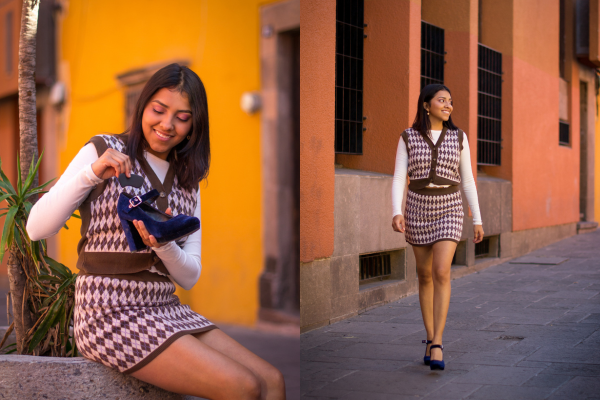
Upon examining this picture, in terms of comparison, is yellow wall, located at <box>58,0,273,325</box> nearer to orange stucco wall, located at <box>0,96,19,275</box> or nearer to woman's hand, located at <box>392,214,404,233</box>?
orange stucco wall, located at <box>0,96,19,275</box>

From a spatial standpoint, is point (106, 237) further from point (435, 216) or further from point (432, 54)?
point (432, 54)

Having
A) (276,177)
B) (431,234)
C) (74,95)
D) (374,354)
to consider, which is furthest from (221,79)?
(374,354)

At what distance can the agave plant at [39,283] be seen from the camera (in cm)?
312

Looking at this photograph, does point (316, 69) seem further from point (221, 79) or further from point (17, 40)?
point (17, 40)

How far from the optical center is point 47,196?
216 cm

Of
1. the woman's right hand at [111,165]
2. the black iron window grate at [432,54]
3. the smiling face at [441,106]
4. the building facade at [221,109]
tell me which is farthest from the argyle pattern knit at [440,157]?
the black iron window grate at [432,54]

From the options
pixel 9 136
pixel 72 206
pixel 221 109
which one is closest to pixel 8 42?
pixel 9 136

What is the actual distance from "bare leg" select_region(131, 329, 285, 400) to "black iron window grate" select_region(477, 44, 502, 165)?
15.2 feet

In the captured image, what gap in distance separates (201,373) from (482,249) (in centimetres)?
487

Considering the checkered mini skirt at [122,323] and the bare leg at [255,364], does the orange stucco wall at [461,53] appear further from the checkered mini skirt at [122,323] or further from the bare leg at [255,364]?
the checkered mini skirt at [122,323]

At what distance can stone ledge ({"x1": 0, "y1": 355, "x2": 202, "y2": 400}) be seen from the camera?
7.66ft

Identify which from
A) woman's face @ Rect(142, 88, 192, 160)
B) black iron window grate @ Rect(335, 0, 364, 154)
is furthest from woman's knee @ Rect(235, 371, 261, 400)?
black iron window grate @ Rect(335, 0, 364, 154)

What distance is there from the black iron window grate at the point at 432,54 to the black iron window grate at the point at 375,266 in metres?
1.78

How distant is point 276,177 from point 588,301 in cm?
337
